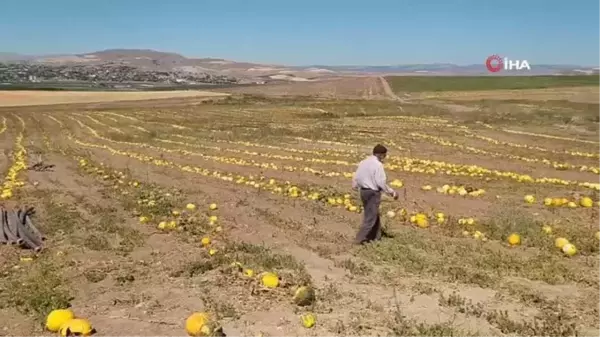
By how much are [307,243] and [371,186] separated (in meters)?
1.54

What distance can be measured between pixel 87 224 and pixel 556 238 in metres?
8.67

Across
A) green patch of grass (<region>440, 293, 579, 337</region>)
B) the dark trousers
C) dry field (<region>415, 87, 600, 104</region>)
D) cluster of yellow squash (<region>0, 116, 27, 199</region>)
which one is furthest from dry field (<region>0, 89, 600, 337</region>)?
dry field (<region>415, 87, 600, 104</region>)

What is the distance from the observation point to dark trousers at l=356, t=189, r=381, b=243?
9844 mm

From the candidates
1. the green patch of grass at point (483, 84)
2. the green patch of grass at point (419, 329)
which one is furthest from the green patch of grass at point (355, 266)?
the green patch of grass at point (483, 84)

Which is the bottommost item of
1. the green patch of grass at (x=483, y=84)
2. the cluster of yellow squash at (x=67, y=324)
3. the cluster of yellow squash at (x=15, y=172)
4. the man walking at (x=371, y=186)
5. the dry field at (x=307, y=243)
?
the green patch of grass at (x=483, y=84)

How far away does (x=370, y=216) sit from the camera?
9906mm

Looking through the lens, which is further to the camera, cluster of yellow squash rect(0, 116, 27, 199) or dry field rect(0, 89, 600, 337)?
cluster of yellow squash rect(0, 116, 27, 199)

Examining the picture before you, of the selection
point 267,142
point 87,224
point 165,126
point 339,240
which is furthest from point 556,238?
point 165,126

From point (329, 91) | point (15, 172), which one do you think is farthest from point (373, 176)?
point (329, 91)

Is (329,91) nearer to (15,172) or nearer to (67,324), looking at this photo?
(15,172)

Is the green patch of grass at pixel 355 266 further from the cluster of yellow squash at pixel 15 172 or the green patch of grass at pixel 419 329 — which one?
the cluster of yellow squash at pixel 15 172

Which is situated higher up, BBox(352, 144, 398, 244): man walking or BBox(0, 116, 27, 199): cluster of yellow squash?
BBox(352, 144, 398, 244): man walking

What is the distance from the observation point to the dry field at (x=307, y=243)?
23.0 feet

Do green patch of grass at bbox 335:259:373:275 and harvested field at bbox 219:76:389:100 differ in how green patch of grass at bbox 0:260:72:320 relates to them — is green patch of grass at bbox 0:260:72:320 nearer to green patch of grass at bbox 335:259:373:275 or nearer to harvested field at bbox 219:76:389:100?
green patch of grass at bbox 335:259:373:275
